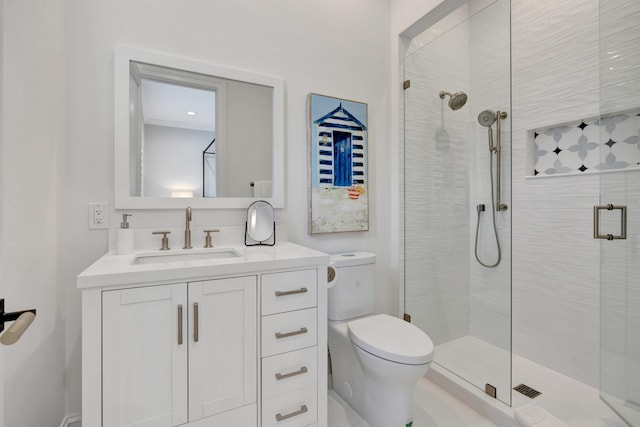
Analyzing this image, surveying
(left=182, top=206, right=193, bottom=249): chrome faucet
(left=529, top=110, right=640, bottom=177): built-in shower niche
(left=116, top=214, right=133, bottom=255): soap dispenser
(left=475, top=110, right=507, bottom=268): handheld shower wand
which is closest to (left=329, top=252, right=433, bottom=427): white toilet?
(left=182, top=206, right=193, bottom=249): chrome faucet

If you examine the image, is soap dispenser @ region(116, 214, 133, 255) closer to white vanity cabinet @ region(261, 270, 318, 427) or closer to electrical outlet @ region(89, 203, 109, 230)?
electrical outlet @ region(89, 203, 109, 230)

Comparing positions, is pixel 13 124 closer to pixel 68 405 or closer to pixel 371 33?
pixel 68 405

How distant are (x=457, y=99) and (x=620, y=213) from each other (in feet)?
3.83

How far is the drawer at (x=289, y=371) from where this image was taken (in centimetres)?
126

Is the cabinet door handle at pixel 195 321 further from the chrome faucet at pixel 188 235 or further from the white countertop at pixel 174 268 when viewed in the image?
the chrome faucet at pixel 188 235

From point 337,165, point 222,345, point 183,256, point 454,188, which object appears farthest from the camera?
A: point 454,188

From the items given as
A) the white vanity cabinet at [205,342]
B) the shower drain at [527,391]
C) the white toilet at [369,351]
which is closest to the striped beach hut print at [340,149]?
the white toilet at [369,351]

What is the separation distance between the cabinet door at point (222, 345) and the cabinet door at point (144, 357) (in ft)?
0.12

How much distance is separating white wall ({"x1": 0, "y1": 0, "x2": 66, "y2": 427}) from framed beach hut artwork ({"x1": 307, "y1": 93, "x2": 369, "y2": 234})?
128 cm

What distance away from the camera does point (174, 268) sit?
3.59 ft

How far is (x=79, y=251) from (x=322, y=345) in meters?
1.23

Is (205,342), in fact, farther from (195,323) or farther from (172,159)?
(172,159)

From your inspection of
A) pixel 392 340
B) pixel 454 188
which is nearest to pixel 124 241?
pixel 392 340

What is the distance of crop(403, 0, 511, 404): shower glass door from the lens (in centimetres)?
203
